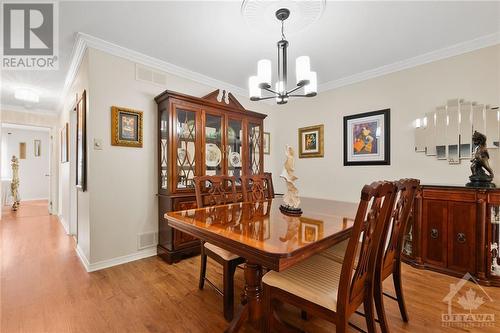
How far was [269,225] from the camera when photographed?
49.8 inches

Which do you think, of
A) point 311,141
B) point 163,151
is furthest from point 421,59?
point 163,151

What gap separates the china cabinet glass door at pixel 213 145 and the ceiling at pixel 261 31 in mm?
732

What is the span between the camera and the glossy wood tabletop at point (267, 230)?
879 millimetres

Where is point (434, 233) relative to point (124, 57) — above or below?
below

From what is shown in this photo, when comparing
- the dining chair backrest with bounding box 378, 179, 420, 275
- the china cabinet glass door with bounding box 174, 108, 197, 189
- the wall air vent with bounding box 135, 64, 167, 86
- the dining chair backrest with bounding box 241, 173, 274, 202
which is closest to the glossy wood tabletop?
the dining chair backrest with bounding box 378, 179, 420, 275

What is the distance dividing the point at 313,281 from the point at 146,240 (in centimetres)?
222

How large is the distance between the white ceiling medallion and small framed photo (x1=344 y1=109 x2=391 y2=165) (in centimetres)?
168

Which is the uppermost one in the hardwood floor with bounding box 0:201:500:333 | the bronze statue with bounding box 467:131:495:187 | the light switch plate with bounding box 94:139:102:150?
the light switch plate with bounding box 94:139:102:150

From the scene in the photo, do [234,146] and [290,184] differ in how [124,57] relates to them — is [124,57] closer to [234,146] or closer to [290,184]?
[234,146]

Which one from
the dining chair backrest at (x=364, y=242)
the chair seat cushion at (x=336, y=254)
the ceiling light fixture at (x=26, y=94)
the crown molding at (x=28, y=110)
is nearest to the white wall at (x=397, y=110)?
the chair seat cushion at (x=336, y=254)

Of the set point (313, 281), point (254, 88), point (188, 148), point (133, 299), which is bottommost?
→ point (133, 299)

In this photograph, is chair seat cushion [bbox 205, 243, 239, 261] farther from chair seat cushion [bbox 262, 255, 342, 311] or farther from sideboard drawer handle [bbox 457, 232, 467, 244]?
sideboard drawer handle [bbox 457, 232, 467, 244]

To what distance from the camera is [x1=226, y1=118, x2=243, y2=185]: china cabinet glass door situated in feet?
10.5

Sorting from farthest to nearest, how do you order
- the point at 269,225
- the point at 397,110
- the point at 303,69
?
the point at 397,110, the point at 303,69, the point at 269,225
